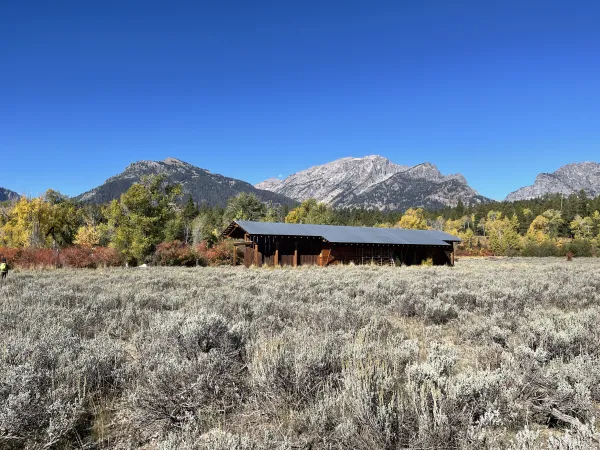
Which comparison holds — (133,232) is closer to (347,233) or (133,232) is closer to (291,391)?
(347,233)

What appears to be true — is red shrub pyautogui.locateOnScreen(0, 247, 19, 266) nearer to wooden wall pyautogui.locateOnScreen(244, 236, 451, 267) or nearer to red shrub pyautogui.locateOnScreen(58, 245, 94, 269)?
red shrub pyautogui.locateOnScreen(58, 245, 94, 269)

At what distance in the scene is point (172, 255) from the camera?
100.0 ft

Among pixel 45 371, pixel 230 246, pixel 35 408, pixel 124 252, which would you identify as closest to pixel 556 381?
pixel 35 408

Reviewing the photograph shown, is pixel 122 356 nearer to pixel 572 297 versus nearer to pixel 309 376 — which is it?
pixel 309 376

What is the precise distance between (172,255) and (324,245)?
44.7 feet

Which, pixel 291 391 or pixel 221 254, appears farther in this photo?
pixel 221 254

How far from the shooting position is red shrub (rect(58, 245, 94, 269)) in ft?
76.3

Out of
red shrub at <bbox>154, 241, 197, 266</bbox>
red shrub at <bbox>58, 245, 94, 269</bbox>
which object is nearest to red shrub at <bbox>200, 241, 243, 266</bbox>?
red shrub at <bbox>154, 241, 197, 266</bbox>

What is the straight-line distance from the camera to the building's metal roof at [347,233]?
1243 inches

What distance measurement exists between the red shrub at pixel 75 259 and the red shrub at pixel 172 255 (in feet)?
19.4

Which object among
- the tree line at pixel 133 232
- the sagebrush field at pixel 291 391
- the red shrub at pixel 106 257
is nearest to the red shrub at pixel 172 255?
the tree line at pixel 133 232

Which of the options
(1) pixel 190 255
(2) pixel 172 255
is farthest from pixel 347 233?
(2) pixel 172 255

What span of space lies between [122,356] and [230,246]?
106 feet

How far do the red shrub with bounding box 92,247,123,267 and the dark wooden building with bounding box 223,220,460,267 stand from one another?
1005 centimetres
